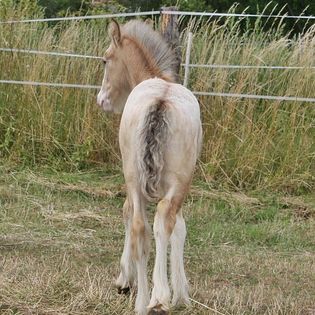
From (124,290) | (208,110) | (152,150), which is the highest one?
(152,150)

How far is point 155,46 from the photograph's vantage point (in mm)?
5418

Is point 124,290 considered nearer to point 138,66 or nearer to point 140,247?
point 140,247

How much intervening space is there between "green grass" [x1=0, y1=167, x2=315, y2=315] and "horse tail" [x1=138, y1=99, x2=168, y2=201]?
820 millimetres

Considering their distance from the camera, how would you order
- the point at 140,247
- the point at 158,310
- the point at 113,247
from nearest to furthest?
the point at 158,310 → the point at 140,247 → the point at 113,247

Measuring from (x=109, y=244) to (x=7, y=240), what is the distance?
0.86m

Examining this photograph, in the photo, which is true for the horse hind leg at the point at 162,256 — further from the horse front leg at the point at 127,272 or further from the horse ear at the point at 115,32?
the horse ear at the point at 115,32

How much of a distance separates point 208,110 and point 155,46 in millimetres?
3286

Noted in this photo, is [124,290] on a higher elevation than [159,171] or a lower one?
lower

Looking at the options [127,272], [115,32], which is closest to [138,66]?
[115,32]

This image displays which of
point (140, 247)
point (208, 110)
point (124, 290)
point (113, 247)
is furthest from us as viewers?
point (208, 110)

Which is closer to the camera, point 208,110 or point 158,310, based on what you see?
point 158,310

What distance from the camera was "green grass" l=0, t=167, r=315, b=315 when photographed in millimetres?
4645

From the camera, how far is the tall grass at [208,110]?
845 cm

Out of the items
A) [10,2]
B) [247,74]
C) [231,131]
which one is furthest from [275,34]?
[10,2]
